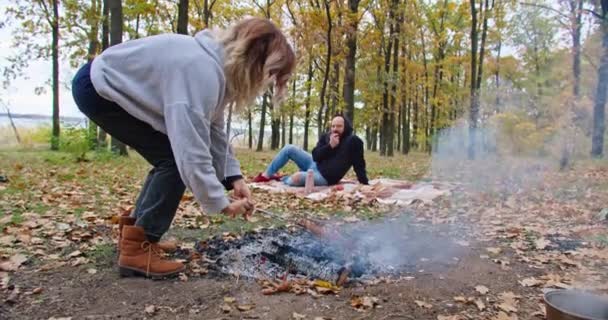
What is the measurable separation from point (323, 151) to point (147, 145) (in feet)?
11.8

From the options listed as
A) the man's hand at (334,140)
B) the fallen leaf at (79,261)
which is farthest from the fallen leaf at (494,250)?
the man's hand at (334,140)

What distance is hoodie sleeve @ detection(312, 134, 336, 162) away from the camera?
5.39 m

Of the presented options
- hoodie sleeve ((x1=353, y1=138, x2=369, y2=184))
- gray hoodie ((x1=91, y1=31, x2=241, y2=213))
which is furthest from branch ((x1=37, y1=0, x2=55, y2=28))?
gray hoodie ((x1=91, y1=31, x2=241, y2=213))

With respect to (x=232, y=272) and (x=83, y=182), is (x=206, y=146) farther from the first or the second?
(x=83, y=182)

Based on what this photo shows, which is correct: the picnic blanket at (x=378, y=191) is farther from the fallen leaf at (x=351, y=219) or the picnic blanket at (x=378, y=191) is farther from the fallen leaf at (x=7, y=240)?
the fallen leaf at (x=7, y=240)

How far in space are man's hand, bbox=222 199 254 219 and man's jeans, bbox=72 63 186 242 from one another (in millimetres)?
317

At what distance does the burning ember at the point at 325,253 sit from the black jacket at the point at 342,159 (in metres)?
2.35

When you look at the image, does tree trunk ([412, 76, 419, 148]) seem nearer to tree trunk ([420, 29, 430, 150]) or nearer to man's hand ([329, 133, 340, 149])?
tree trunk ([420, 29, 430, 150])

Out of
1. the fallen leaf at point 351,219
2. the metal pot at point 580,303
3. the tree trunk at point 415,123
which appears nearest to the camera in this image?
the metal pot at point 580,303

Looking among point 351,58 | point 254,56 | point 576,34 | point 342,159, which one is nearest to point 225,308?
point 254,56

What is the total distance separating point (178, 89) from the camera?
1.60 metres

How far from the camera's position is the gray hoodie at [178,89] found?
5.24 ft

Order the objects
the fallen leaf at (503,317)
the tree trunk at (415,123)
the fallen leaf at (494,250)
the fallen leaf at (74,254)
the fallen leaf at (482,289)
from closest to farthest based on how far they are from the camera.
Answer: the fallen leaf at (503,317) < the fallen leaf at (482,289) < the fallen leaf at (74,254) < the fallen leaf at (494,250) < the tree trunk at (415,123)

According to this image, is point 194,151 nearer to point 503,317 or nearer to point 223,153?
point 223,153
